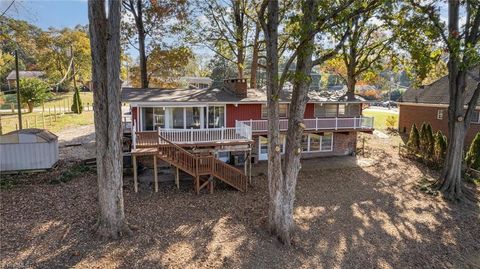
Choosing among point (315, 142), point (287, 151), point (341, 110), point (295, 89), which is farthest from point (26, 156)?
point (341, 110)

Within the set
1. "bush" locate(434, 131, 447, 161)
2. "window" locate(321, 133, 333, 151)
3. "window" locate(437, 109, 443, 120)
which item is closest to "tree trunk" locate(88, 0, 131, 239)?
"window" locate(321, 133, 333, 151)

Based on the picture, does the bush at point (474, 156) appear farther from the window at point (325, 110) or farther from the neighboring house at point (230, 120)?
the window at point (325, 110)

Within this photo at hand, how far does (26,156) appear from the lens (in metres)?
14.0

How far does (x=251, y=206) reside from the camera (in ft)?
42.2

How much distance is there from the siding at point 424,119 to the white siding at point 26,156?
2725 centimetres

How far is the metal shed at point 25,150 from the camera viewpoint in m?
13.8

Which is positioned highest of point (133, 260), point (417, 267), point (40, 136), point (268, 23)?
point (268, 23)

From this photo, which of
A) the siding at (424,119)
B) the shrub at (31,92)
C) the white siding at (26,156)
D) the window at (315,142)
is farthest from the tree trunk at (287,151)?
the shrub at (31,92)

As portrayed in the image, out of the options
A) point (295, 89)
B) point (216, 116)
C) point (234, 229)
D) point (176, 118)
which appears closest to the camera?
point (295, 89)

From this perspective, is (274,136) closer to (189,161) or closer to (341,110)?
(189,161)

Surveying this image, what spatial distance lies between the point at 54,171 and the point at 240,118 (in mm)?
10039

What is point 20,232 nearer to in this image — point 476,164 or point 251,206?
point 251,206

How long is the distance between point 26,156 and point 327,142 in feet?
57.4

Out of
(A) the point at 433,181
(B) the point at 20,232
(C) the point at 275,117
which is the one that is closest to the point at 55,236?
(B) the point at 20,232
